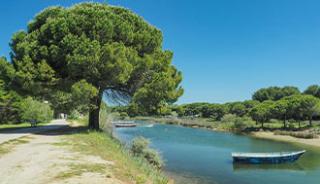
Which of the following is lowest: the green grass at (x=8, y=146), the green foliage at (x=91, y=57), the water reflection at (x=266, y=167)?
the water reflection at (x=266, y=167)

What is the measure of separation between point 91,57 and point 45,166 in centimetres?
1231

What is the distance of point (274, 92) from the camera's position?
440ft

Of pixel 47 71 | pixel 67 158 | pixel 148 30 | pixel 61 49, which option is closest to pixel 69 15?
pixel 61 49

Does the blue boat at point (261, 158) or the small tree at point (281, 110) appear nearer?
the blue boat at point (261, 158)

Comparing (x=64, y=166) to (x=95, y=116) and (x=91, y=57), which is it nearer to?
(x=91, y=57)

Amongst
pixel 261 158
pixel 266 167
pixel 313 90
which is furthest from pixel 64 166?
pixel 313 90

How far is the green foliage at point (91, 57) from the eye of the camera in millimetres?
23906

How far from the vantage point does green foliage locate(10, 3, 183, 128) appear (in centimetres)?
2391

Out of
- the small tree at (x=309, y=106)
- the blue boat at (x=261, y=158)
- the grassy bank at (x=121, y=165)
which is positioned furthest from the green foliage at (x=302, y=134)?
the grassy bank at (x=121, y=165)

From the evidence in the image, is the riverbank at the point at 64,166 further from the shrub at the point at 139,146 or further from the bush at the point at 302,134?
the bush at the point at 302,134

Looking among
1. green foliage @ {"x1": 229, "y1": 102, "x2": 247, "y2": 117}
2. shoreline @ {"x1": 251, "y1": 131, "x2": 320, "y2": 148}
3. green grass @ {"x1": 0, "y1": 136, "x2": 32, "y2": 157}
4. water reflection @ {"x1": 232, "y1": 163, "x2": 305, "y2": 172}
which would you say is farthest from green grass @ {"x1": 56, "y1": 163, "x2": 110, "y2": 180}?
green foliage @ {"x1": 229, "y1": 102, "x2": 247, "y2": 117}

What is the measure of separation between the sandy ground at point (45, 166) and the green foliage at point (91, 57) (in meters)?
7.88

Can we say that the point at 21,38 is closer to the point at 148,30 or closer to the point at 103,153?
the point at 148,30

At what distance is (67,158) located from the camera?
13891 millimetres
